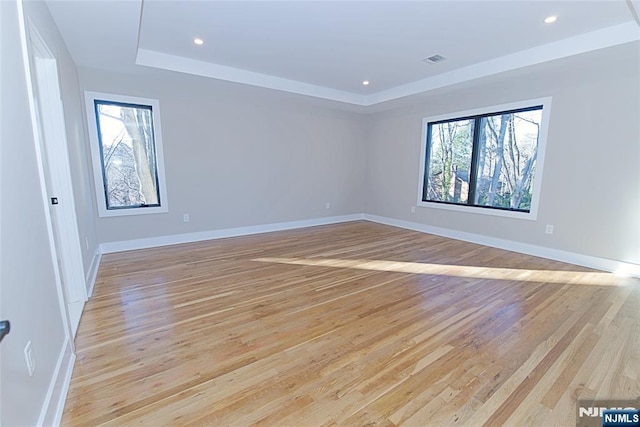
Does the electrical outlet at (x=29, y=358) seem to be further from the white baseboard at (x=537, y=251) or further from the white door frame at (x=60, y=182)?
the white baseboard at (x=537, y=251)

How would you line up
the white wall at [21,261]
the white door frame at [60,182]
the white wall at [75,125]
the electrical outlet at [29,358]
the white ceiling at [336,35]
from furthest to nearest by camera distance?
1. the white ceiling at [336,35]
2. the white door frame at [60,182]
3. the white wall at [75,125]
4. the electrical outlet at [29,358]
5. the white wall at [21,261]

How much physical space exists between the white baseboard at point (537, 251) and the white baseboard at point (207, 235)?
1.83 m

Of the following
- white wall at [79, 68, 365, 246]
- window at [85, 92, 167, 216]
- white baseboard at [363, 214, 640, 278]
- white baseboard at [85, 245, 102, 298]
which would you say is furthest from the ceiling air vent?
white baseboard at [85, 245, 102, 298]

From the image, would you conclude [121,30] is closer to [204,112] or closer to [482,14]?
[204,112]

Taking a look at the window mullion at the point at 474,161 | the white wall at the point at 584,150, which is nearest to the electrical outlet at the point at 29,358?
the white wall at the point at 584,150

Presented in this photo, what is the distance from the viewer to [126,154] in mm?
4219

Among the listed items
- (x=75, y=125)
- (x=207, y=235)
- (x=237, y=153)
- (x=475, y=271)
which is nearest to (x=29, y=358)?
Result: (x=75, y=125)

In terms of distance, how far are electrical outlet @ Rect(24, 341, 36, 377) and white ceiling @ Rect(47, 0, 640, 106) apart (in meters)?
2.41

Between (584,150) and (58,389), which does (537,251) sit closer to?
(584,150)

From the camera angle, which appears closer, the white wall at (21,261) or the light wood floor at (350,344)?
the white wall at (21,261)

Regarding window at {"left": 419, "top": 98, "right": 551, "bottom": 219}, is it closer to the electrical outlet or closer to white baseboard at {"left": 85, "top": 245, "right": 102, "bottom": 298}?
white baseboard at {"left": 85, "top": 245, "right": 102, "bottom": 298}

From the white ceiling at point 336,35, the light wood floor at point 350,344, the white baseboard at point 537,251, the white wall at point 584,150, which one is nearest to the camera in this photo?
the light wood floor at point 350,344

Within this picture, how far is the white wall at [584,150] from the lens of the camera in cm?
341

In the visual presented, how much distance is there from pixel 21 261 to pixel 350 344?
6.15 ft
